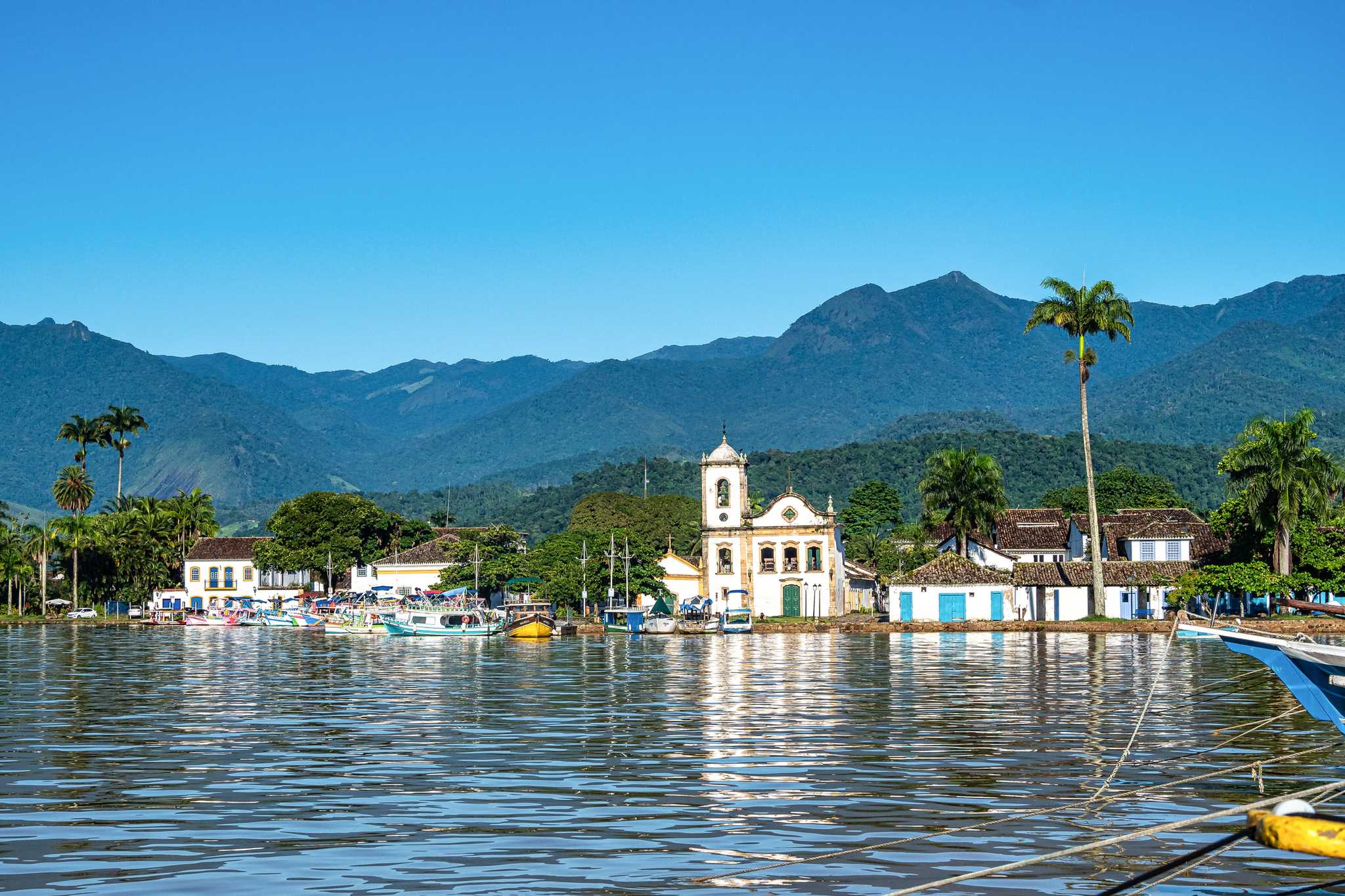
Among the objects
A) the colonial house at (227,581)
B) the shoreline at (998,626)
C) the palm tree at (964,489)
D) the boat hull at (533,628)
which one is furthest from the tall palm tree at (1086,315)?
the colonial house at (227,581)

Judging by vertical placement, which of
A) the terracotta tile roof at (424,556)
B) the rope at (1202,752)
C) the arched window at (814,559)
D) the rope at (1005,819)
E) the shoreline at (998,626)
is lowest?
the shoreline at (998,626)

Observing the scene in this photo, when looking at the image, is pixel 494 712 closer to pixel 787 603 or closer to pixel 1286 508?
pixel 1286 508

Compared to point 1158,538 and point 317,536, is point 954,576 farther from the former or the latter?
point 317,536

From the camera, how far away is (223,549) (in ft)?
449

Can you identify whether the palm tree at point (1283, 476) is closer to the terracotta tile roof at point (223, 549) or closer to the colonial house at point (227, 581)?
the colonial house at point (227, 581)

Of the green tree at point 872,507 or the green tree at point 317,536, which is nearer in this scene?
the green tree at point 317,536

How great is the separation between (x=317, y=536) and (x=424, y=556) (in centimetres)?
964

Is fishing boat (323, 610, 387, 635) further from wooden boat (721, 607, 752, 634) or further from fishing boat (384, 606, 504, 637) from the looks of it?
wooden boat (721, 607, 752, 634)

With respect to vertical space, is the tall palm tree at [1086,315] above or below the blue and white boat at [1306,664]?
above

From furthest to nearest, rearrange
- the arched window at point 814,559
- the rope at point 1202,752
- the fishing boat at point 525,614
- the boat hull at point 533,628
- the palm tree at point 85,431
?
1. the palm tree at point 85,431
2. the arched window at point 814,559
3. the fishing boat at point 525,614
4. the boat hull at point 533,628
5. the rope at point 1202,752

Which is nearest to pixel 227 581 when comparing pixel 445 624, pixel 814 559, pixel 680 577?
pixel 680 577

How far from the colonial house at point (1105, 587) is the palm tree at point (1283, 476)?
1100cm

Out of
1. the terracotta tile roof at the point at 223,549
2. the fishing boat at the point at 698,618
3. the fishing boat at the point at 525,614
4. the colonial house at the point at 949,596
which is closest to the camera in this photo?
the fishing boat at the point at 525,614

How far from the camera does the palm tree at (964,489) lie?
106500 mm
